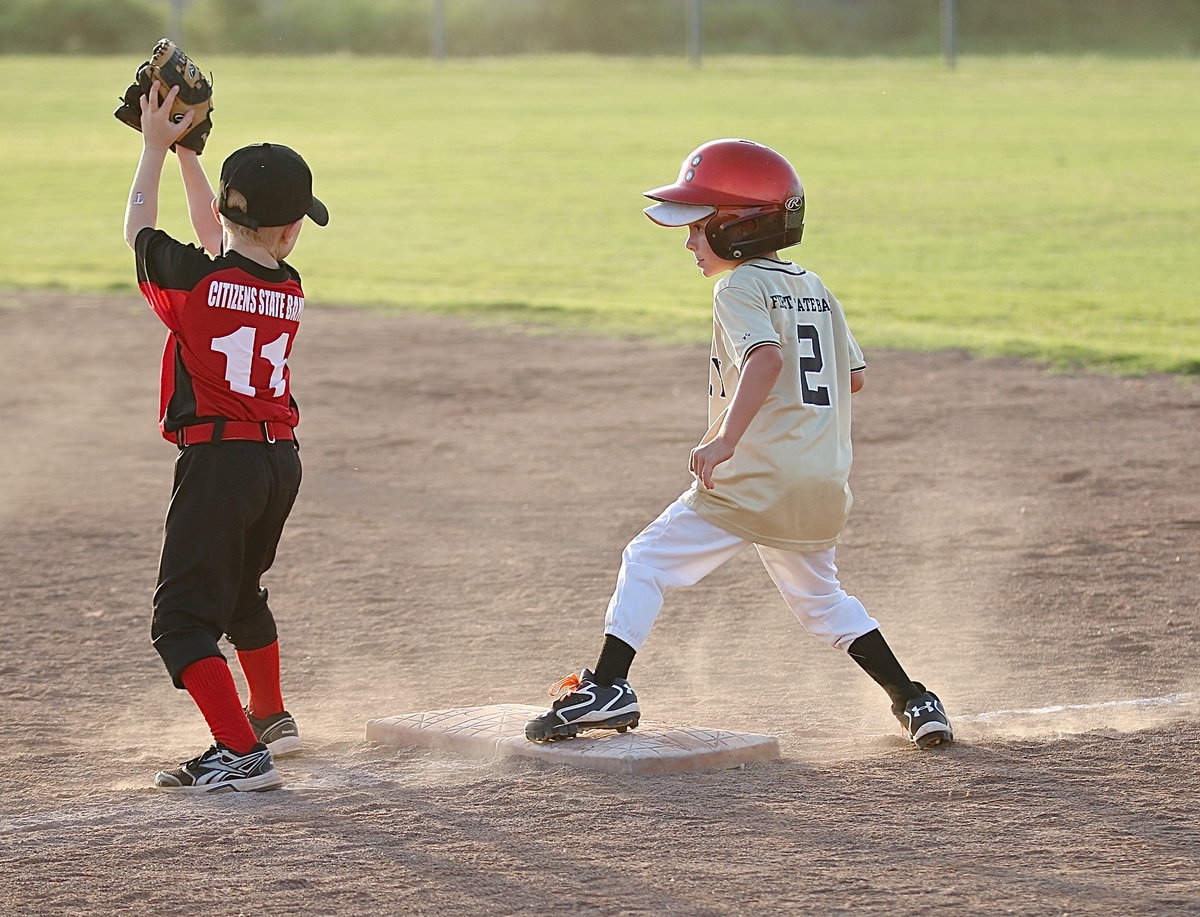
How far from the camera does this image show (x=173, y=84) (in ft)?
12.8

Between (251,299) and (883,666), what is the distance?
167 cm

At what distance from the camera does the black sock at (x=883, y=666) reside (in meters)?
3.98

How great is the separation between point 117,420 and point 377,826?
20.3 ft

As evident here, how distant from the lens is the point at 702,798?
357 cm

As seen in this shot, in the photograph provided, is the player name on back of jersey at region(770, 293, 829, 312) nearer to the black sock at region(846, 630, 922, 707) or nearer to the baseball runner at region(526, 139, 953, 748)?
the baseball runner at region(526, 139, 953, 748)

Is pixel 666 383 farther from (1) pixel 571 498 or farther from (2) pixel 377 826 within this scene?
(2) pixel 377 826

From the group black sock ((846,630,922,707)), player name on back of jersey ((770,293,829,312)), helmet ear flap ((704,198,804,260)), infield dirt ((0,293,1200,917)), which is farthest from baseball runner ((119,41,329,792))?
black sock ((846,630,922,707))

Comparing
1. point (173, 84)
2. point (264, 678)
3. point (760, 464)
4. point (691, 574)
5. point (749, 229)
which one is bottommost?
point (264, 678)

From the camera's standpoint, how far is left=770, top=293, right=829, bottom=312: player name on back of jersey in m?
3.91

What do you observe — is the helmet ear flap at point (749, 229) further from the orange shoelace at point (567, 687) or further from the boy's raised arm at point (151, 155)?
the boy's raised arm at point (151, 155)

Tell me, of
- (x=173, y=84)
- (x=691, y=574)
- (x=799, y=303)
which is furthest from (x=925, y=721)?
(x=173, y=84)

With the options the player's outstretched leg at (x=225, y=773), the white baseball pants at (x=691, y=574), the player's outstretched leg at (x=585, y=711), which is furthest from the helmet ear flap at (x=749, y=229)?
the player's outstretched leg at (x=225, y=773)

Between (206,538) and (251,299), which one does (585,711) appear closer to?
(206,538)

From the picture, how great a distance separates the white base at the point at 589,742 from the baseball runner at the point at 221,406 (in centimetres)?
39
